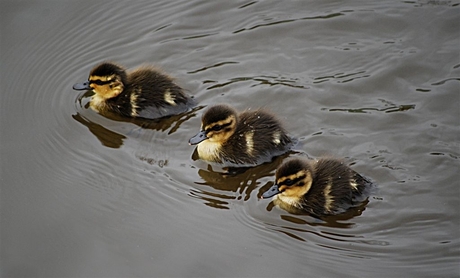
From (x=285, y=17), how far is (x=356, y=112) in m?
1.17

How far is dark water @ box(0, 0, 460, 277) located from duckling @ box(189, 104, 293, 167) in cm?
10

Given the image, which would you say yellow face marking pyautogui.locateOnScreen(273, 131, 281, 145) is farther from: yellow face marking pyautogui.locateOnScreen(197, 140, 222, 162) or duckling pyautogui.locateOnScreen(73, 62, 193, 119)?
duckling pyautogui.locateOnScreen(73, 62, 193, 119)

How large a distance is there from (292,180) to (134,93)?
1.33m

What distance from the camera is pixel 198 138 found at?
420 cm

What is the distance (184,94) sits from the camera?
4.65m

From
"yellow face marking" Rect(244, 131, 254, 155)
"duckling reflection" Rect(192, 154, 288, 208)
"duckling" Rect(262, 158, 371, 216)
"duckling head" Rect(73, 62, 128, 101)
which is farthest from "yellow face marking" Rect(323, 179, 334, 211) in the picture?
"duckling head" Rect(73, 62, 128, 101)

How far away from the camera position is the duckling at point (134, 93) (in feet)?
15.0

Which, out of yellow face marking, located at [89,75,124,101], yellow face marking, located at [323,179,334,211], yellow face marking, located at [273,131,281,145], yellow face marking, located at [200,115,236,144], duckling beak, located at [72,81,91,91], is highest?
duckling beak, located at [72,81,91,91]

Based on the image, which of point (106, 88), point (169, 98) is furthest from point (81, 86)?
point (169, 98)

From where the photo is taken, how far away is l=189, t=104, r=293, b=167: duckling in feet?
13.8

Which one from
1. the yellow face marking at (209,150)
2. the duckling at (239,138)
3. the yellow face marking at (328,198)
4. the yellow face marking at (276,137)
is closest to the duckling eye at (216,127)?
the duckling at (239,138)

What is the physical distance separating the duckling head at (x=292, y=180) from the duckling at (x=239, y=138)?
0.41 metres

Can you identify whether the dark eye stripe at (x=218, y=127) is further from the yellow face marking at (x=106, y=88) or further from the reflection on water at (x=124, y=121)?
the yellow face marking at (x=106, y=88)

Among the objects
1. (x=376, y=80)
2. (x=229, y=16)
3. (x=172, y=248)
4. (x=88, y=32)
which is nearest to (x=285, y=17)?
(x=229, y=16)
